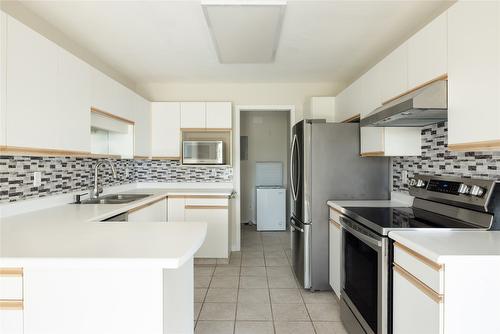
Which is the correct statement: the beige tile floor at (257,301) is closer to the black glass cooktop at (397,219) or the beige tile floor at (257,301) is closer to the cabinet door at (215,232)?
the cabinet door at (215,232)

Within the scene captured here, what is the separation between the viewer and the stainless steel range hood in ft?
5.02

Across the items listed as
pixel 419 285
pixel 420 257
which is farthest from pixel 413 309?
pixel 420 257

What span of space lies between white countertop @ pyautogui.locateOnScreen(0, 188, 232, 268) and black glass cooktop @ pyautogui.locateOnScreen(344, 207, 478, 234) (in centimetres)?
102

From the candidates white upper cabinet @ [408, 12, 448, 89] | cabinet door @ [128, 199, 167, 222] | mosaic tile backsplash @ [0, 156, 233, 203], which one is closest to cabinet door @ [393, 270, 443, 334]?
white upper cabinet @ [408, 12, 448, 89]

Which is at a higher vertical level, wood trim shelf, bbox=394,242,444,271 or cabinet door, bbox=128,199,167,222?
wood trim shelf, bbox=394,242,444,271

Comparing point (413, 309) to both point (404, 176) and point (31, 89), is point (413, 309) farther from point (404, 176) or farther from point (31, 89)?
point (31, 89)

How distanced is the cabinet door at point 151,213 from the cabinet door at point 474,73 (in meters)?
2.42

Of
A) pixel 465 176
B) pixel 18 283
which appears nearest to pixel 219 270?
pixel 18 283

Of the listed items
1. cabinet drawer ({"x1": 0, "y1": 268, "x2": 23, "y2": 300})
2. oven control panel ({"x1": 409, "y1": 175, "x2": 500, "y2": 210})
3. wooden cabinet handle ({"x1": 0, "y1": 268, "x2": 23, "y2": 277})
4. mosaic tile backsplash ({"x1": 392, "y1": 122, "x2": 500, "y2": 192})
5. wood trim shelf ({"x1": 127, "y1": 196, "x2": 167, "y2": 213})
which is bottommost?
cabinet drawer ({"x1": 0, "y1": 268, "x2": 23, "y2": 300})

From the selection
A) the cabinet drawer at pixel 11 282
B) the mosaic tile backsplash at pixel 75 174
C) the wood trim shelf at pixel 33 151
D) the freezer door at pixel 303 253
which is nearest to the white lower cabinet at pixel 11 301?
the cabinet drawer at pixel 11 282

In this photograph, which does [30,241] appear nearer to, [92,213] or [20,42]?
[92,213]

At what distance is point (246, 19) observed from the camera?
2.04m

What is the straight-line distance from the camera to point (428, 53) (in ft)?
5.46

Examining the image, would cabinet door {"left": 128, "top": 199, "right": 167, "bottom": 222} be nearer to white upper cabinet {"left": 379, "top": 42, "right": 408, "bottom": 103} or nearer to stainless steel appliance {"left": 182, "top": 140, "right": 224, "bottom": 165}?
stainless steel appliance {"left": 182, "top": 140, "right": 224, "bottom": 165}
